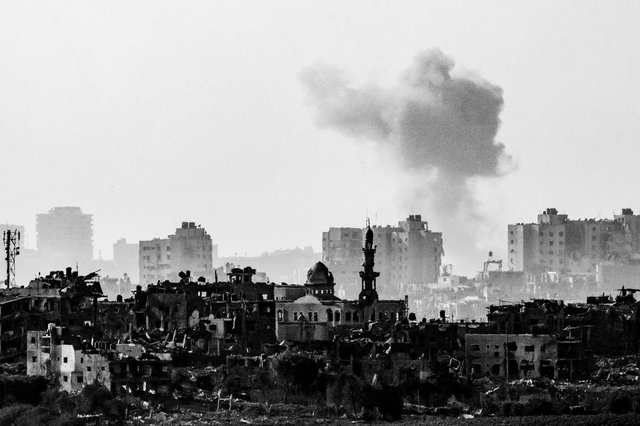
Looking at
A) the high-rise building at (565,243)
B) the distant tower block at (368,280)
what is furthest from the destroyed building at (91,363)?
the high-rise building at (565,243)

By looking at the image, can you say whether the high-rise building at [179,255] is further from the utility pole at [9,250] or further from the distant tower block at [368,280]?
the distant tower block at [368,280]

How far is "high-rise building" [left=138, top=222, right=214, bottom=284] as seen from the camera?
16012 centimetres

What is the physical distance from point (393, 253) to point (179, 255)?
19853 mm

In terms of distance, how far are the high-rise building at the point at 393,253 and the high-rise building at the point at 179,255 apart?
1105 centimetres

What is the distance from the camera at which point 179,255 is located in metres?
161

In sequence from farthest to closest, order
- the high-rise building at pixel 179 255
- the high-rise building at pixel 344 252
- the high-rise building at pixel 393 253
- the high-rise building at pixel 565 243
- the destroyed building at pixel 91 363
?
the high-rise building at pixel 565 243, the high-rise building at pixel 393 253, the high-rise building at pixel 344 252, the high-rise building at pixel 179 255, the destroyed building at pixel 91 363

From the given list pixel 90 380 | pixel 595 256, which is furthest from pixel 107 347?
pixel 595 256

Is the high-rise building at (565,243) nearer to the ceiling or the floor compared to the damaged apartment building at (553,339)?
nearer to the ceiling

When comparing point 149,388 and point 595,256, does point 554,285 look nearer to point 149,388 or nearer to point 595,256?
point 595,256

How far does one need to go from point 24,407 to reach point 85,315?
1596 cm

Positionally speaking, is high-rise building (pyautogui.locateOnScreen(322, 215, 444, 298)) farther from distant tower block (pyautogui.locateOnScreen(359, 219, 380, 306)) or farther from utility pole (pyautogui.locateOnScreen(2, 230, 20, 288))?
distant tower block (pyautogui.locateOnScreen(359, 219, 380, 306))

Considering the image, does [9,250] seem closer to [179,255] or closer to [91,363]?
[91,363]

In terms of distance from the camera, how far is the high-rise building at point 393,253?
168875mm

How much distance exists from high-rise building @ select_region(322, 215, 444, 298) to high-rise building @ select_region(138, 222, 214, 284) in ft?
36.3
